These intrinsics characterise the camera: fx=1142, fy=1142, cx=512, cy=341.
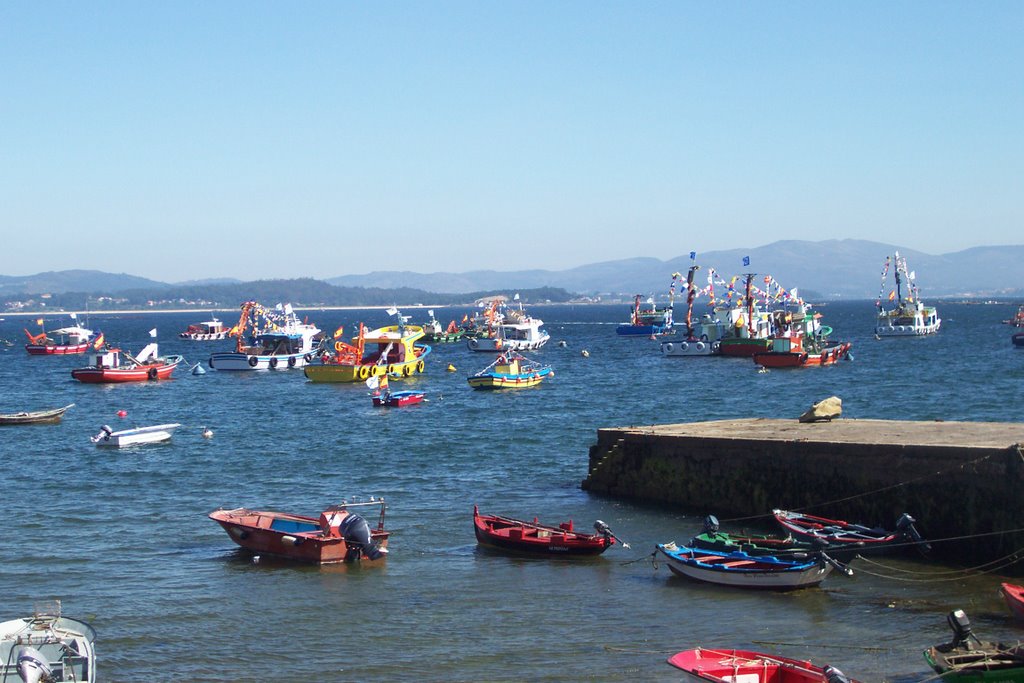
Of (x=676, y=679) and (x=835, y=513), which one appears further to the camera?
(x=835, y=513)

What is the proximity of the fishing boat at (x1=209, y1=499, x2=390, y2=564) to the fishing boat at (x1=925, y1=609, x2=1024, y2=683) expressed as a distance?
14.3 metres

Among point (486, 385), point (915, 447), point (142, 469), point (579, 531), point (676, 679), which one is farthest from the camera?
point (486, 385)

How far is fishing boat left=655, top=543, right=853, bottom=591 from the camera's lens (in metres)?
24.4

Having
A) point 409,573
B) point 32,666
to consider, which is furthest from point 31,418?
point 32,666

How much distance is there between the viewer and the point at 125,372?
287 feet

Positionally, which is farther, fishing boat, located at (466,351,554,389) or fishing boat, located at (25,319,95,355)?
fishing boat, located at (25,319,95,355)

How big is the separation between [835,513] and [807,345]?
69.7m

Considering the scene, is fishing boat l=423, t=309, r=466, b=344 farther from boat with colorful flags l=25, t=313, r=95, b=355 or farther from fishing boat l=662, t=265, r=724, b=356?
fishing boat l=662, t=265, r=724, b=356

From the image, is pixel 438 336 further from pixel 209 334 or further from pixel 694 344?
pixel 694 344

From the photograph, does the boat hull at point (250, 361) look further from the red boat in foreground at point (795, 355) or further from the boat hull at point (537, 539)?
the boat hull at point (537, 539)

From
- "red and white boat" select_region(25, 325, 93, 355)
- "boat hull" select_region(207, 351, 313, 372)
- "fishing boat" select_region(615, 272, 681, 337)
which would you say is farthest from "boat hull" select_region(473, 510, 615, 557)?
"fishing boat" select_region(615, 272, 681, 337)

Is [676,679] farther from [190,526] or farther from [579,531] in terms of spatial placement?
[190,526]

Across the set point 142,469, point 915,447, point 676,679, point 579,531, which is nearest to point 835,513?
point 915,447

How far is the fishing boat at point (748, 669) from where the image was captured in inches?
698
